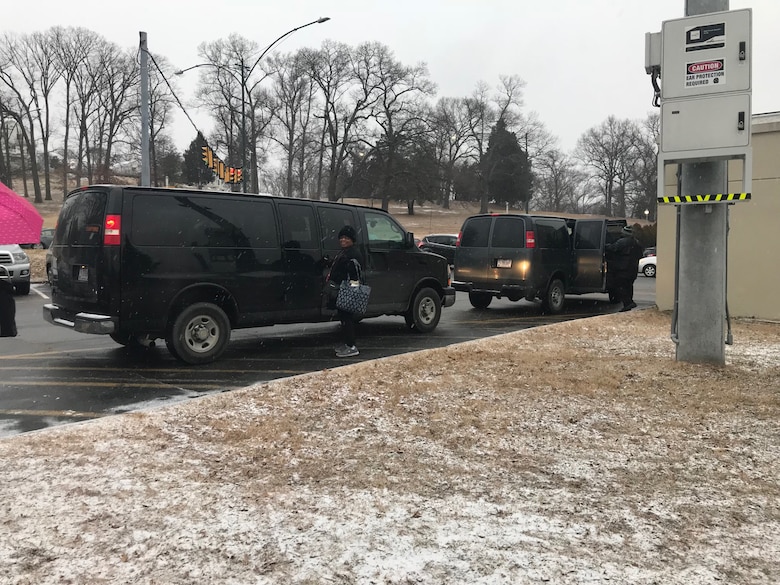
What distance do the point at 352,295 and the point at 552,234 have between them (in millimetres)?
6546

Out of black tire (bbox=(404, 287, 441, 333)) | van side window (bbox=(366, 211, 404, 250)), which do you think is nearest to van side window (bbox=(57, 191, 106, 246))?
van side window (bbox=(366, 211, 404, 250))

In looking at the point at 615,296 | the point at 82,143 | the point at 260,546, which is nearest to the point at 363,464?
the point at 260,546

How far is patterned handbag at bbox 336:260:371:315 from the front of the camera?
787 cm

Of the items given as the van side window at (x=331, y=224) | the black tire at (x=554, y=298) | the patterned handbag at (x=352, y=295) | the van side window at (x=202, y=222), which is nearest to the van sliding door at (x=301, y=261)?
the van side window at (x=331, y=224)

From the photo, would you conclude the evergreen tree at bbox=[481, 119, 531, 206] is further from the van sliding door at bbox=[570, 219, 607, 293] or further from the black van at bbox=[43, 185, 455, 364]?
the black van at bbox=[43, 185, 455, 364]

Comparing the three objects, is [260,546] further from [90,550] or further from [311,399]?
[311,399]

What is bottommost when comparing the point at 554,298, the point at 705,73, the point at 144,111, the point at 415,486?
the point at 415,486

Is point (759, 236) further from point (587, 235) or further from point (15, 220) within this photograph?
point (15, 220)

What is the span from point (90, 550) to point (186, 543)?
420 mm

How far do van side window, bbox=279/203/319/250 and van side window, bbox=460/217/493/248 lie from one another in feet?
16.9

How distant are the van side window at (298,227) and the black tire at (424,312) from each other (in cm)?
216

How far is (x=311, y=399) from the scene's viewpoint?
5.72m

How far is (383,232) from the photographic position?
31.7 ft

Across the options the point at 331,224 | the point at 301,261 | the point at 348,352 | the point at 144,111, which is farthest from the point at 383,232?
the point at 144,111
